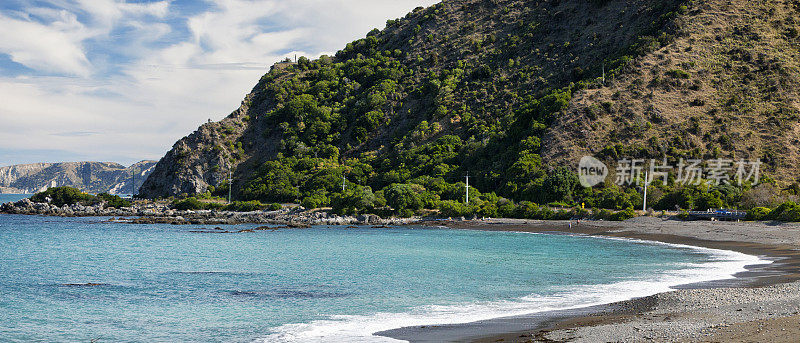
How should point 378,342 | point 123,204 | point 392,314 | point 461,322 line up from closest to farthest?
point 378,342, point 461,322, point 392,314, point 123,204

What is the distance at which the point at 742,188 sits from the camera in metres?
71.4

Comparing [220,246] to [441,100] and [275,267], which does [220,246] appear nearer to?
[275,267]

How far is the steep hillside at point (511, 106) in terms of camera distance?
283 ft

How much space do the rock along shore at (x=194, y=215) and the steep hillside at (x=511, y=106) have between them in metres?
5.72

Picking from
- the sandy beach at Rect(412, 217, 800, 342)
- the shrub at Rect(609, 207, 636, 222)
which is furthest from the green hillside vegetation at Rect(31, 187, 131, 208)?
the sandy beach at Rect(412, 217, 800, 342)

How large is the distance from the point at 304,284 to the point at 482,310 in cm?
1060

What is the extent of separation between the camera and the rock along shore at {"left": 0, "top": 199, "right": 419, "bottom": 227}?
3305 inches

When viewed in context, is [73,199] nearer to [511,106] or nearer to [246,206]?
[246,206]

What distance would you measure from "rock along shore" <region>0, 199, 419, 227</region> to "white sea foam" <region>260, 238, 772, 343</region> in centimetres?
5689

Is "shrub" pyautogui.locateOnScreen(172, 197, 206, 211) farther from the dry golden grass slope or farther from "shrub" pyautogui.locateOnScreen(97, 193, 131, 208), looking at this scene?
the dry golden grass slope

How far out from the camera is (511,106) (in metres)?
119

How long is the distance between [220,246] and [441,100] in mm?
83326

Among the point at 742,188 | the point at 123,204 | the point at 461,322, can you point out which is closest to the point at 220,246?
the point at 461,322

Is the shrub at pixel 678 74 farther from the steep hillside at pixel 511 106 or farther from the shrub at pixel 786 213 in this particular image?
the shrub at pixel 786 213
